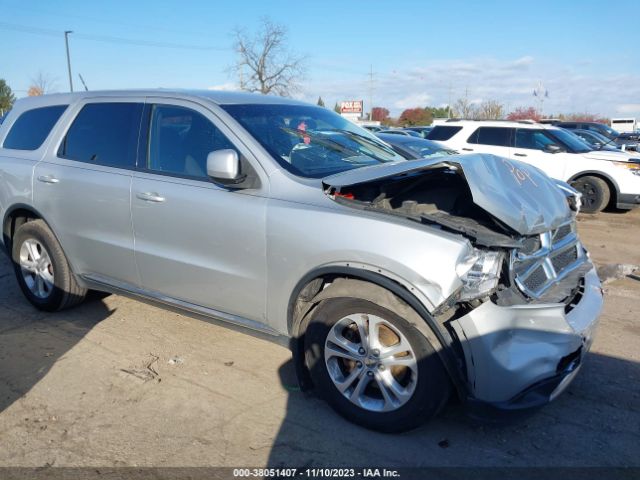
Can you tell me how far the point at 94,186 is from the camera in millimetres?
4141

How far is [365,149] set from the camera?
4191 mm

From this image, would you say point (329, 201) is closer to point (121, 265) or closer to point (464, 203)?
point (464, 203)

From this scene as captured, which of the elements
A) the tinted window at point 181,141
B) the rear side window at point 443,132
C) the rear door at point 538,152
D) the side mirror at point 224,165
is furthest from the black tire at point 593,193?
the side mirror at point 224,165

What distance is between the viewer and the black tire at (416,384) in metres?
2.77

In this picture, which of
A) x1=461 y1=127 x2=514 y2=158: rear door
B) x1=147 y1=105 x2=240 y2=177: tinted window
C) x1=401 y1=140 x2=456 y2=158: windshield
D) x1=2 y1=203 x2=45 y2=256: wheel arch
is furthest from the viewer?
x1=461 y1=127 x2=514 y2=158: rear door

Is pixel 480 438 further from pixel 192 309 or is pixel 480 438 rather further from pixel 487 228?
pixel 192 309

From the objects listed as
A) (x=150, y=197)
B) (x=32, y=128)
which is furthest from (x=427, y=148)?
(x=150, y=197)

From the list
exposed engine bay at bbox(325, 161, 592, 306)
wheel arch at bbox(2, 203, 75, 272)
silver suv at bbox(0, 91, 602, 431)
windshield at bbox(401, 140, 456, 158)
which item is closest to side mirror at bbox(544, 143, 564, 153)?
windshield at bbox(401, 140, 456, 158)

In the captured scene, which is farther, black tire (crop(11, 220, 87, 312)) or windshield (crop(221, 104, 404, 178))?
black tire (crop(11, 220, 87, 312))

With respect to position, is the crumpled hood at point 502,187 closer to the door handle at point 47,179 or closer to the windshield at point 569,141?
the door handle at point 47,179

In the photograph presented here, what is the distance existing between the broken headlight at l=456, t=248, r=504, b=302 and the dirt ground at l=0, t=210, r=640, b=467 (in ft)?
2.29

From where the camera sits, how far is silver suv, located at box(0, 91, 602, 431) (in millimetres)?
2701

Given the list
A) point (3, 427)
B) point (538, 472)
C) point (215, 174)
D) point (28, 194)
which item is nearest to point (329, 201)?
point (215, 174)

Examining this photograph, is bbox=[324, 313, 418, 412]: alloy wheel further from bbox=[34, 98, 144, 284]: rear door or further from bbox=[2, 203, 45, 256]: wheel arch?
bbox=[2, 203, 45, 256]: wheel arch
